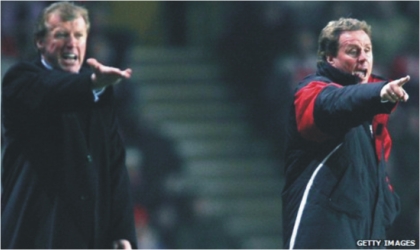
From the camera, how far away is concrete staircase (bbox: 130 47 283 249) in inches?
433

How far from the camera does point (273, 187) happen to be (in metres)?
11.2

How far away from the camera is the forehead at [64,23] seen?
6035 mm

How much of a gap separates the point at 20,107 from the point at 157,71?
19.7ft

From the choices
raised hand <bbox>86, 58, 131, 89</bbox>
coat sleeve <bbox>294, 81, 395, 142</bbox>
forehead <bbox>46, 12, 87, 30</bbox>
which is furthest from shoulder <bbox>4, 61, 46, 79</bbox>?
coat sleeve <bbox>294, 81, 395, 142</bbox>

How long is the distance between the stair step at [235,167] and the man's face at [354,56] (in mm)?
5042

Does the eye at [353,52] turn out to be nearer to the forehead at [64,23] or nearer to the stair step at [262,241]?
the forehead at [64,23]

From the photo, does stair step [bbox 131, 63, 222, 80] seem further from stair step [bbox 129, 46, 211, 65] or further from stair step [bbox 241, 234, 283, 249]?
stair step [bbox 241, 234, 283, 249]

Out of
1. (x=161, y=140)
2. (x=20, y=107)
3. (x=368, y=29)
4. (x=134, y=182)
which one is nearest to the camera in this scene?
(x=20, y=107)

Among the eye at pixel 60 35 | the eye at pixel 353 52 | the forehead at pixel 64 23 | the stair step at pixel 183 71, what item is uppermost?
the forehead at pixel 64 23

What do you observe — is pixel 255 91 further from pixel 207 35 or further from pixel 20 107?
pixel 20 107

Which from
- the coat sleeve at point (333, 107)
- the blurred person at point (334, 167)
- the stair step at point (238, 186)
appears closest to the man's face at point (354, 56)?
the blurred person at point (334, 167)

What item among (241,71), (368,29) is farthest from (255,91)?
(368,29)

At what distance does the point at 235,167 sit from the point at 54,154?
A: 5.56m

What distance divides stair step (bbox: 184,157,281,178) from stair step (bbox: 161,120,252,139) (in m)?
0.28
